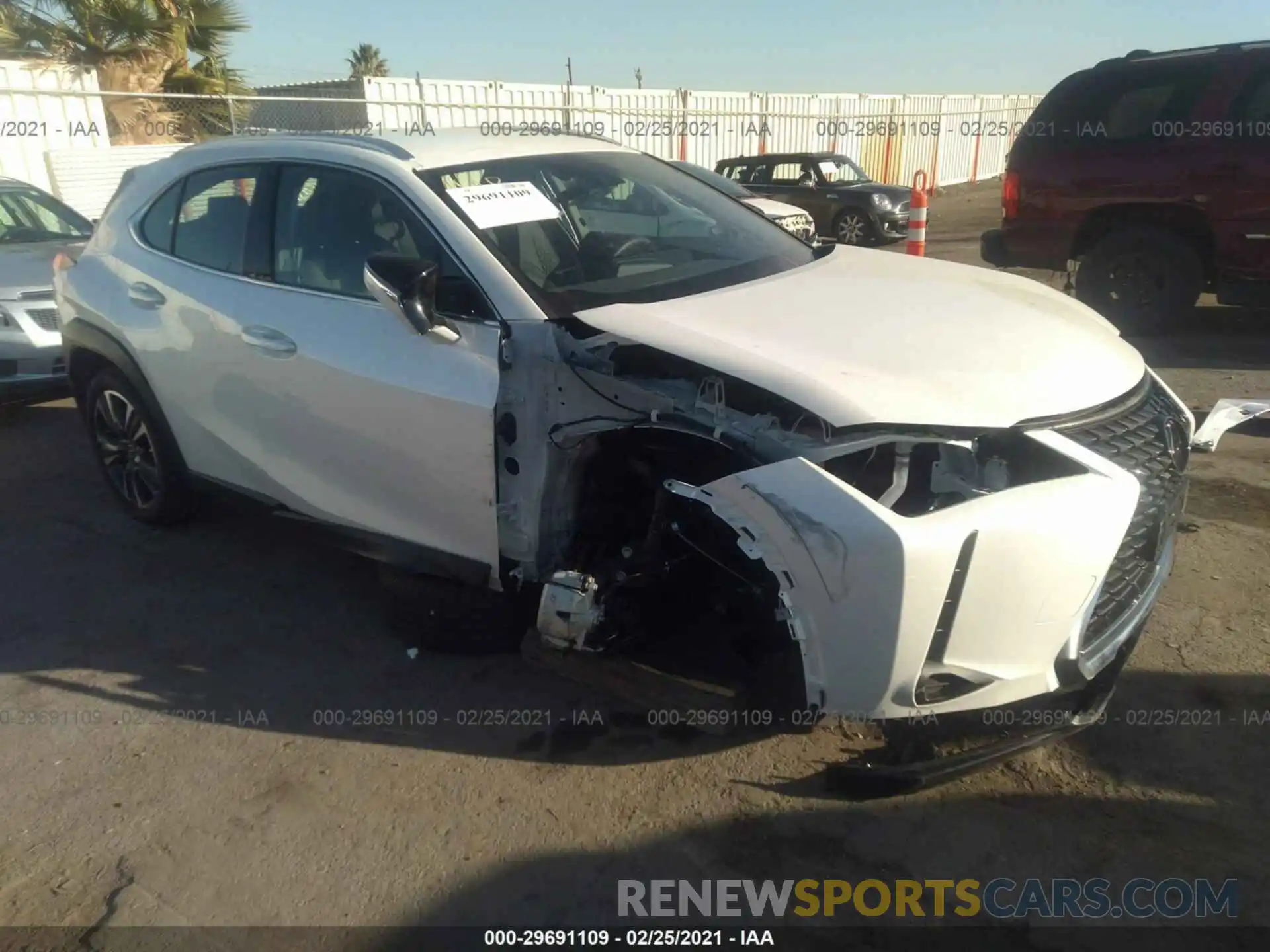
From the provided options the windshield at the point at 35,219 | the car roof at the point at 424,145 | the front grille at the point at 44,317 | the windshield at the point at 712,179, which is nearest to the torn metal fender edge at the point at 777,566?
the car roof at the point at 424,145

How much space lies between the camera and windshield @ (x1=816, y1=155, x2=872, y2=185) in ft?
49.9

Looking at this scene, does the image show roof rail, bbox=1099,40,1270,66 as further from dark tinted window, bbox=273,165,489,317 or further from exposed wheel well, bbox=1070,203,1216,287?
dark tinted window, bbox=273,165,489,317

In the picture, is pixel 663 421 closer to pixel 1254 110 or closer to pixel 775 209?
pixel 1254 110

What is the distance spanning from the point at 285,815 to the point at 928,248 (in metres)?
13.0

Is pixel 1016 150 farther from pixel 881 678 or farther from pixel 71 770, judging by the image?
pixel 71 770

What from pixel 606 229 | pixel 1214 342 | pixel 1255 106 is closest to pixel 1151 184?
pixel 1255 106

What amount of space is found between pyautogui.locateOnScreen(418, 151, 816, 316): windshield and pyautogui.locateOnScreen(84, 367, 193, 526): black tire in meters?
2.01

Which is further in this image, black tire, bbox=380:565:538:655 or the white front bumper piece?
black tire, bbox=380:565:538:655

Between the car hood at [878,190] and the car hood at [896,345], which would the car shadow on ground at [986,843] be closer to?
the car hood at [896,345]

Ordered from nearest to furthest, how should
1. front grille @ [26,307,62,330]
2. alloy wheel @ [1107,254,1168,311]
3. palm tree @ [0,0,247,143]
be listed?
front grille @ [26,307,62,330], alloy wheel @ [1107,254,1168,311], palm tree @ [0,0,247,143]

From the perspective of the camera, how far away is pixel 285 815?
9.58 feet

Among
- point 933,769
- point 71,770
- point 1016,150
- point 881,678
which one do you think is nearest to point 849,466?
point 881,678

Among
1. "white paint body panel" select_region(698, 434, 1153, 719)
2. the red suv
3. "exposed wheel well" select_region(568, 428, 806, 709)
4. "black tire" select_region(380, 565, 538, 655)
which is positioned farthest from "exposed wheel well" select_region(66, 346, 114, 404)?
the red suv

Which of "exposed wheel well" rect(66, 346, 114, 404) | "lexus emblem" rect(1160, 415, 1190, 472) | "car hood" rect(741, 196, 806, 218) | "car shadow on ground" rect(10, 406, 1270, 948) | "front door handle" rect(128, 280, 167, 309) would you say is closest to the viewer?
"car shadow on ground" rect(10, 406, 1270, 948)
